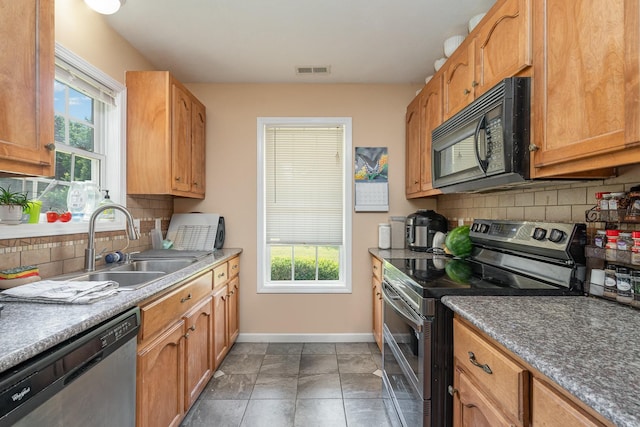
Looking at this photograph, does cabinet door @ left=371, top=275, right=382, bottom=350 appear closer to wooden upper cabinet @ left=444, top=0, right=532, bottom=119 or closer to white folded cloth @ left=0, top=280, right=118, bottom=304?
wooden upper cabinet @ left=444, top=0, right=532, bottom=119

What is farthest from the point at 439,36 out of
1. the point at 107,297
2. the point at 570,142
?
the point at 107,297

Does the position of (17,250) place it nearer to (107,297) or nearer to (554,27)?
(107,297)

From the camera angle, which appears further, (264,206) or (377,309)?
(264,206)

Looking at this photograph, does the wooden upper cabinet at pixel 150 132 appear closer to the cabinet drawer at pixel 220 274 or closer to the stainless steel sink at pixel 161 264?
the stainless steel sink at pixel 161 264

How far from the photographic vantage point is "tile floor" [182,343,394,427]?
6.10 feet

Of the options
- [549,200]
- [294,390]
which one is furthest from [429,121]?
[294,390]

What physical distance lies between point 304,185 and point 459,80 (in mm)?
1659

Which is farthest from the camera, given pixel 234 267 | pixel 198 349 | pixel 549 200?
pixel 234 267

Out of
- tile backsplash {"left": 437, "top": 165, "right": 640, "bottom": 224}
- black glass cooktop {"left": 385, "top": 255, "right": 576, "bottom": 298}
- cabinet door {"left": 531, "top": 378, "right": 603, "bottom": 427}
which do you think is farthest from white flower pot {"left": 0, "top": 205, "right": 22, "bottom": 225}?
tile backsplash {"left": 437, "top": 165, "right": 640, "bottom": 224}

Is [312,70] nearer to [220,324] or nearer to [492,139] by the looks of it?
[492,139]

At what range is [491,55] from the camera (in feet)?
5.03

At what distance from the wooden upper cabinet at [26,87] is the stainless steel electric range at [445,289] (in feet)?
5.19

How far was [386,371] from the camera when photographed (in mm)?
1984

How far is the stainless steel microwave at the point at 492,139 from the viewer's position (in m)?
1.27
